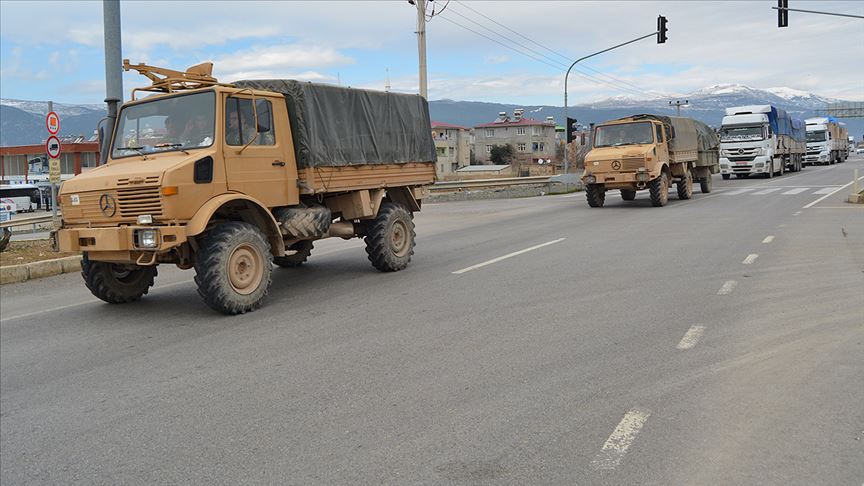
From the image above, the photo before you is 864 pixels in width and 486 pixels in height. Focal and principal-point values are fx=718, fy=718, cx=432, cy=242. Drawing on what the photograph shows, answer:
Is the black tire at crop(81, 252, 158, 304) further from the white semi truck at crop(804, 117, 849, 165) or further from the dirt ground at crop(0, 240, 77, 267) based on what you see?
the white semi truck at crop(804, 117, 849, 165)

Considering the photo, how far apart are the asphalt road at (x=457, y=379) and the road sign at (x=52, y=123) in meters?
9.12

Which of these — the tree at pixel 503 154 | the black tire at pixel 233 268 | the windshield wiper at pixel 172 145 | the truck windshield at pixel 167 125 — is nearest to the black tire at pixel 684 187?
the black tire at pixel 233 268

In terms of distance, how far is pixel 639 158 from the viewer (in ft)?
66.2

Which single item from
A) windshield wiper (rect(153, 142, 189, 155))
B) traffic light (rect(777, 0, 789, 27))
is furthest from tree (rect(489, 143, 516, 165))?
windshield wiper (rect(153, 142, 189, 155))

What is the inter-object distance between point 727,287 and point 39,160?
85.8 metres

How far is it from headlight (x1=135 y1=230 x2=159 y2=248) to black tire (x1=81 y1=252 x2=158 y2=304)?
1.10m

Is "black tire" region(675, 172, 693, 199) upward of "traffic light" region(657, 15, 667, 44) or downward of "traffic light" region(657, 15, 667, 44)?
downward

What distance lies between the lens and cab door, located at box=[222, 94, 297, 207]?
8094 millimetres

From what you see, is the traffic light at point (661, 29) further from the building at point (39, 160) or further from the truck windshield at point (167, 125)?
the building at point (39, 160)

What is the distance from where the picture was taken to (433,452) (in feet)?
13.1

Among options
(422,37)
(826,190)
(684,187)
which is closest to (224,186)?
(684,187)

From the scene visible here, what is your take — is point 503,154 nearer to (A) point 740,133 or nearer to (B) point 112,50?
(A) point 740,133

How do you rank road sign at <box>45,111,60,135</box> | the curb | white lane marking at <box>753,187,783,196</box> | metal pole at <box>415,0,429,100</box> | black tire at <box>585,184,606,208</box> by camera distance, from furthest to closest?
metal pole at <box>415,0,429,100</box> < white lane marking at <box>753,187,783,196</box> < black tire at <box>585,184,606,208</box> < road sign at <box>45,111,60,135</box> < the curb

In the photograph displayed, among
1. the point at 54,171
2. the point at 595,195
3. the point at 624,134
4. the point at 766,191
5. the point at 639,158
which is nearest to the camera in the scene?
the point at 54,171
